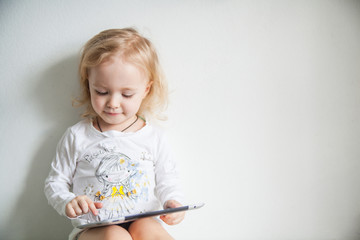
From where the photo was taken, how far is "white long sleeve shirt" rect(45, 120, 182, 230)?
32.8 inches

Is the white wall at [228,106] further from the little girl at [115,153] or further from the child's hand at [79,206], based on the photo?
the child's hand at [79,206]

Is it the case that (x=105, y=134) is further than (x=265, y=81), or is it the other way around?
(x=265, y=81)

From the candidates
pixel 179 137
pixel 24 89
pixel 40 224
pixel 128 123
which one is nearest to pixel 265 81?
pixel 179 137

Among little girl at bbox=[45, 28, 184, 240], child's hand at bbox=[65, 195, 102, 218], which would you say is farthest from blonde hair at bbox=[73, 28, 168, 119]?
child's hand at bbox=[65, 195, 102, 218]

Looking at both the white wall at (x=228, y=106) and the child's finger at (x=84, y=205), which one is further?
the white wall at (x=228, y=106)

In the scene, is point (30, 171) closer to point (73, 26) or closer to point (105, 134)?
point (105, 134)

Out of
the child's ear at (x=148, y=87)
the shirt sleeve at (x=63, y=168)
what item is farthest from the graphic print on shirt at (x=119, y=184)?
the child's ear at (x=148, y=87)

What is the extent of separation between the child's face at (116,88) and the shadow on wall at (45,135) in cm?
17

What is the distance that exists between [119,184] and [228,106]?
1.51 ft

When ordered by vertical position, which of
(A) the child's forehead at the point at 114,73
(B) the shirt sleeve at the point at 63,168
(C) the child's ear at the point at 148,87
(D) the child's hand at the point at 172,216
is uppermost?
(A) the child's forehead at the point at 114,73

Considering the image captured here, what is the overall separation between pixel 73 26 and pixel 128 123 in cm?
38

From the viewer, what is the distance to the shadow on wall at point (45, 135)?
3.12ft

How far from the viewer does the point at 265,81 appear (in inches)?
39.8

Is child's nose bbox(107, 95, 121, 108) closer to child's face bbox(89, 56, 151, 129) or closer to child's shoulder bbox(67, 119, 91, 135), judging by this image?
child's face bbox(89, 56, 151, 129)
